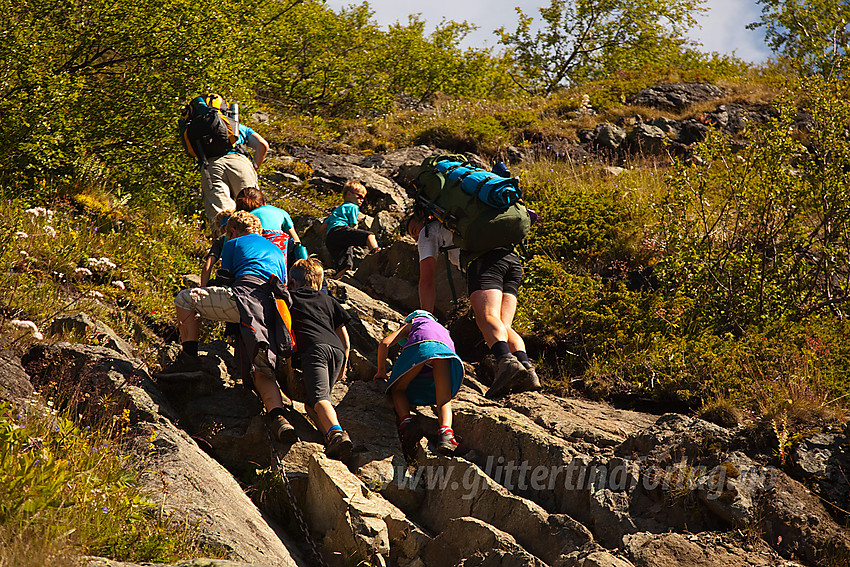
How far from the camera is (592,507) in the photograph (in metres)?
4.59

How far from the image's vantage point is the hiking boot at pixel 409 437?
5.59m

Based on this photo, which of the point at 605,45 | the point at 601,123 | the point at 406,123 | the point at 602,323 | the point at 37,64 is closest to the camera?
the point at 602,323

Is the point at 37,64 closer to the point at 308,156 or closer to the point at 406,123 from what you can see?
the point at 308,156

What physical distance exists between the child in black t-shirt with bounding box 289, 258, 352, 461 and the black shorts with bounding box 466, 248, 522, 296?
1.30m

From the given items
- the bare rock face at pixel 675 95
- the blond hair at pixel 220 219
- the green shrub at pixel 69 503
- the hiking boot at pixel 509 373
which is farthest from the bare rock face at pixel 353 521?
the bare rock face at pixel 675 95

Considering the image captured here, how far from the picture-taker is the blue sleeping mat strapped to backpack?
6.36 m

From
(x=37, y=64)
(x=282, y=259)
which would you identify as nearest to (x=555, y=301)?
(x=282, y=259)

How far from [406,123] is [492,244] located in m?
11.8

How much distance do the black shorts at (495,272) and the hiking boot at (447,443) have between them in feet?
5.10

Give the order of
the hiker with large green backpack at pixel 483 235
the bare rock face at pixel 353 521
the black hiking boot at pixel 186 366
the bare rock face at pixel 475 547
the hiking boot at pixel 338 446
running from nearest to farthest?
the bare rock face at pixel 475 547 < the bare rock face at pixel 353 521 < the hiking boot at pixel 338 446 < the black hiking boot at pixel 186 366 < the hiker with large green backpack at pixel 483 235

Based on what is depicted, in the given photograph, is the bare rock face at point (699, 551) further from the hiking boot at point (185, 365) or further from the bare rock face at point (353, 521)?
the hiking boot at point (185, 365)

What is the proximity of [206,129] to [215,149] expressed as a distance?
0.29 meters

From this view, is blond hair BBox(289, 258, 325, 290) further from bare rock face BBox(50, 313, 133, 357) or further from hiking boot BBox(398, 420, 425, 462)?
bare rock face BBox(50, 313, 133, 357)

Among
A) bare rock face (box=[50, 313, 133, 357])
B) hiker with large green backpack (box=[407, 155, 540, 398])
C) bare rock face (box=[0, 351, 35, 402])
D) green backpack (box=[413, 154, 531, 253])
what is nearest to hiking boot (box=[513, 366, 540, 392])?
hiker with large green backpack (box=[407, 155, 540, 398])
